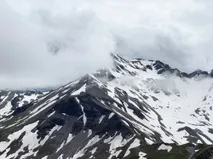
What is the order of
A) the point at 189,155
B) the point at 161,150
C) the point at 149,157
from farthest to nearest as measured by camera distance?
the point at 161,150
the point at 149,157
the point at 189,155

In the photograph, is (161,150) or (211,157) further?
(161,150)

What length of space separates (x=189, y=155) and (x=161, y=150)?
26.2 m

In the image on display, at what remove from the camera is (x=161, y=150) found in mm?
188250

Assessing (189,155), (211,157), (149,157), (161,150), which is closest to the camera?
(211,157)

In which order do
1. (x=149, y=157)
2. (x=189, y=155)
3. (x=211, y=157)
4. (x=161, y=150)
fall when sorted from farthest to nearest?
(x=161, y=150)
(x=149, y=157)
(x=189, y=155)
(x=211, y=157)

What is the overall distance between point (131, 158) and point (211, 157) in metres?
60.1

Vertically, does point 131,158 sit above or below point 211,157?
above

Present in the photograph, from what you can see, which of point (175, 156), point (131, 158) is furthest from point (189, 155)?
point (131, 158)

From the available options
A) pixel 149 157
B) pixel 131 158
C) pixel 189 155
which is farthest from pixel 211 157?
pixel 131 158

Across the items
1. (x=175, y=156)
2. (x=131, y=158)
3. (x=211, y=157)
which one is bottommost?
(x=211, y=157)

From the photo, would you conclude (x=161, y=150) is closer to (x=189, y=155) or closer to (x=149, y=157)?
(x=149, y=157)

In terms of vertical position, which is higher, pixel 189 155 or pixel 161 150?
pixel 161 150

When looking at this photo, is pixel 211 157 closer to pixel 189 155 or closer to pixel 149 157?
pixel 189 155

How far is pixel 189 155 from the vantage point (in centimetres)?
16338
